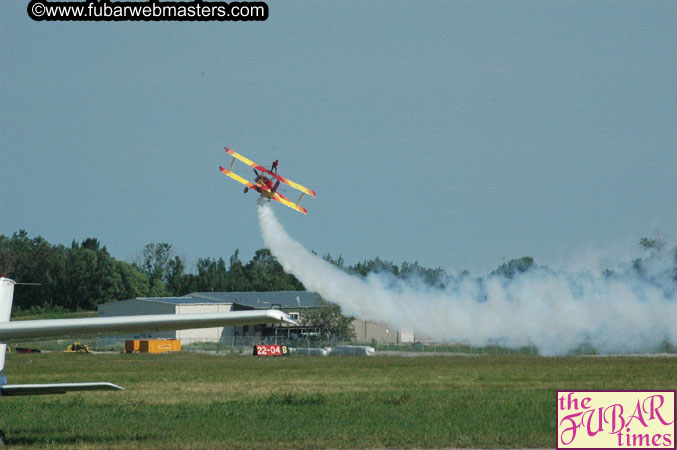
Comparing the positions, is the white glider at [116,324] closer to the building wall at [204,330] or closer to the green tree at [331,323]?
the green tree at [331,323]

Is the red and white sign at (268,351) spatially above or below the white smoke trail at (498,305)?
below

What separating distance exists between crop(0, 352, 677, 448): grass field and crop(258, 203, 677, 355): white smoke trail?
2.05m

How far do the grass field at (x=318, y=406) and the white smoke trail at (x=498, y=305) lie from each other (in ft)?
6.71

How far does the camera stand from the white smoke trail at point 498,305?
155 ft

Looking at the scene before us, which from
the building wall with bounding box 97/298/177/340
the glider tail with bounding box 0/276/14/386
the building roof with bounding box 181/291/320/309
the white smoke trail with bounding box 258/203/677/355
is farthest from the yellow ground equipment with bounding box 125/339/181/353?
the glider tail with bounding box 0/276/14/386

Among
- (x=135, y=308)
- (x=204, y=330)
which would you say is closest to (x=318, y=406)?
(x=204, y=330)

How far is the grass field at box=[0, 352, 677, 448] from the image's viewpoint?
1983 cm

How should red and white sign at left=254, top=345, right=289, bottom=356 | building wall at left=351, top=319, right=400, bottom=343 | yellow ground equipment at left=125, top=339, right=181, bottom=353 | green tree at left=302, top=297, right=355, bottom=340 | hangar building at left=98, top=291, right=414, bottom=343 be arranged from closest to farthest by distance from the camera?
1. red and white sign at left=254, top=345, right=289, bottom=356
2. yellow ground equipment at left=125, top=339, right=181, bottom=353
3. green tree at left=302, top=297, right=355, bottom=340
4. building wall at left=351, top=319, right=400, bottom=343
5. hangar building at left=98, top=291, right=414, bottom=343

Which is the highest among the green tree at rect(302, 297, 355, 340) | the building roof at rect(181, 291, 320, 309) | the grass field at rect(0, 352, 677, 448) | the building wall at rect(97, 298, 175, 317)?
the building roof at rect(181, 291, 320, 309)

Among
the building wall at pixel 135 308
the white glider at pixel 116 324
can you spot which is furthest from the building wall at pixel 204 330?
the white glider at pixel 116 324

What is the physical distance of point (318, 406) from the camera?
27031mm

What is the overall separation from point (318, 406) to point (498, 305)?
26187 mm

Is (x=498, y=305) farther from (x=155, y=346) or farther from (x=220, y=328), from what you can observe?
(x=220, y=328)

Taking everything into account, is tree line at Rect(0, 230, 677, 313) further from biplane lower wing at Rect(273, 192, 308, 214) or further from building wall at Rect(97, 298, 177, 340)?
biplane lower wing at Rect(273, 192, 308, 214)
